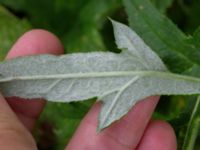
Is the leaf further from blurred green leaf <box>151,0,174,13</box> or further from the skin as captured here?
blurred green leaf <box>151,0,174,13</box>

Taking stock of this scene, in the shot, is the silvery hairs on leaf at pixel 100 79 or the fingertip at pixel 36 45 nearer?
the silvery hairs on leaf at pixel 100 79

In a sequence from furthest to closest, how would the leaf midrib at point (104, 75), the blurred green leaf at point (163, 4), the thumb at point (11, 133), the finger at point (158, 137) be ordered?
the blurred green leaf at point (163, 4)
the finger at point (158, 137)
the leaf midrib at point (104, 75)
the thumb at point (11, 133)

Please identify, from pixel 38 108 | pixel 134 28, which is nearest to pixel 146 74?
pixel 134 28

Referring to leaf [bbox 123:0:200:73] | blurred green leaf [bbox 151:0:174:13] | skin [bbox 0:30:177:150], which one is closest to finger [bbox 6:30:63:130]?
skin [bbox 0:30:177:150]

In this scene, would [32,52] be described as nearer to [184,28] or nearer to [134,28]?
[134,28]

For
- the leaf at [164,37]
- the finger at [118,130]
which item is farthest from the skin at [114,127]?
the leaf at [164,37]

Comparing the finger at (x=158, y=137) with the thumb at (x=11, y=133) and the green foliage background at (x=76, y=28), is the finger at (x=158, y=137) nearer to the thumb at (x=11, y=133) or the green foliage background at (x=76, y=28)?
the green foliage background at (x=76, y=28)
